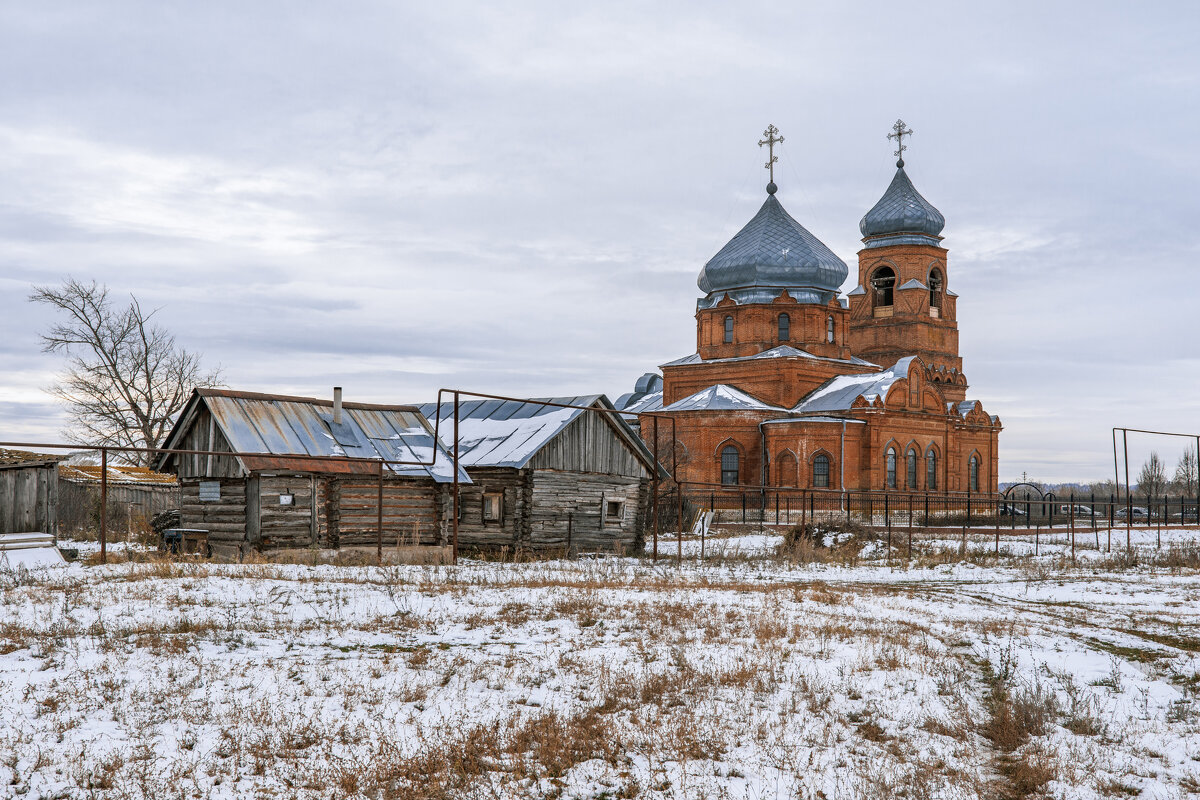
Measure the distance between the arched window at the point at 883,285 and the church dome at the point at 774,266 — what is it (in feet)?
14.6

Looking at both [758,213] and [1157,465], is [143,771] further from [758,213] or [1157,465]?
[1157,465]

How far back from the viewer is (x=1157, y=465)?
76.0 metres

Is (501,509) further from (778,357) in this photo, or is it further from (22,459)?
(778,357)

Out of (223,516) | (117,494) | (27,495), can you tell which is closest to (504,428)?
(223,516)

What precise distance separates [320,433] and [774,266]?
32629 mm

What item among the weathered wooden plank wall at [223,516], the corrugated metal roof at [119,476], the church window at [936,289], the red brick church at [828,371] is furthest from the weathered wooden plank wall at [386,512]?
the church window at [936,289]

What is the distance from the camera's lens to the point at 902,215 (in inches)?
2222

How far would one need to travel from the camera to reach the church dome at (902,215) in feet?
185

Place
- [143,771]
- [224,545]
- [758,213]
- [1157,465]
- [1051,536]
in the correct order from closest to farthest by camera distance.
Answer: [143,771]
[224,545]
[1051,536]
[758,213]
[1157,465]

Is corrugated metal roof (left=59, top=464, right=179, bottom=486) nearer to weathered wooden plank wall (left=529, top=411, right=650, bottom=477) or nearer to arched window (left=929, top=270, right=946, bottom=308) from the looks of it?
weathered wooden plank wall (left=529, top=411, right=650, bottom=477)

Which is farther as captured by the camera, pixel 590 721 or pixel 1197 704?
pixel 1197 704

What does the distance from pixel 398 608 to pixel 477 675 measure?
346 cm

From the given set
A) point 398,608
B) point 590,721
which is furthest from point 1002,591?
point 590,721

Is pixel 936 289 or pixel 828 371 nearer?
pixel 828 371
